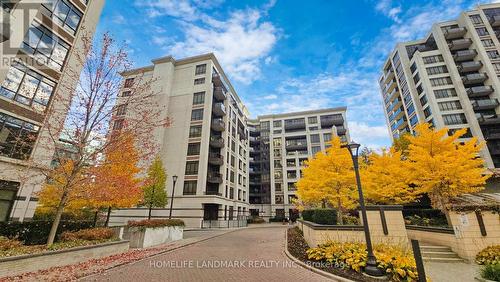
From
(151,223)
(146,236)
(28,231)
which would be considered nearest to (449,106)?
(151,223)

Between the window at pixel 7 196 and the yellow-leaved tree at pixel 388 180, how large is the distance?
26.9 metres

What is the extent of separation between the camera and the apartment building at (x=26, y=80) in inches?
602

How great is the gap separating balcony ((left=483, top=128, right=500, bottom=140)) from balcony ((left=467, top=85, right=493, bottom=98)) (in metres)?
7.32

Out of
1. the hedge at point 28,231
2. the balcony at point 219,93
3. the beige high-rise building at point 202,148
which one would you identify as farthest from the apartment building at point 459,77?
the hedge at point 28,231

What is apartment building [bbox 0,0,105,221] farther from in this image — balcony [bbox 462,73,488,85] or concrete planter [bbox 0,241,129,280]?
balcony [bbox 462,73,488,85]

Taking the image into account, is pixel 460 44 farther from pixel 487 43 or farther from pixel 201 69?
pixel 201 69

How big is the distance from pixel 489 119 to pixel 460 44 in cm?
1818

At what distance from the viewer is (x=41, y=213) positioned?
75.0 ft

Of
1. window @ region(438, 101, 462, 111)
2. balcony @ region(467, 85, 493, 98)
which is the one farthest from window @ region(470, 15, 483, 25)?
window @ region(438, 101, 462, 111)

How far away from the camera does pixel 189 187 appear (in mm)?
35000

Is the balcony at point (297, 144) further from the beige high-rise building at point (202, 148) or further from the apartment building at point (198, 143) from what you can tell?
the apartment building at point (198, 143)

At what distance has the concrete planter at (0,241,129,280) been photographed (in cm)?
708

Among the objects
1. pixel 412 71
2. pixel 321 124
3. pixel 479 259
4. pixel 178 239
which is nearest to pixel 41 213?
pixel 178 239

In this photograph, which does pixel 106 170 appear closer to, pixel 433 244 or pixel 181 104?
pixel 433 244
